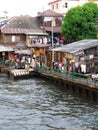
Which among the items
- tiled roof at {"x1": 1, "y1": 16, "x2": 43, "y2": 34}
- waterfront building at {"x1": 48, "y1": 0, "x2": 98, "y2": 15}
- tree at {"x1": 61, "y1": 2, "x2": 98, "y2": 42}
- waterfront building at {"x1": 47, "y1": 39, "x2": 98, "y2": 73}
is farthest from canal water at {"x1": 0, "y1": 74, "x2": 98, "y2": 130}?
waterfront building at {"x1": 48, "y1": 0, "x2": 98, "y2": 15}

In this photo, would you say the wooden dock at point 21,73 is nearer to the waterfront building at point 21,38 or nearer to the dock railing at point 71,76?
the dock railing at point 71,76

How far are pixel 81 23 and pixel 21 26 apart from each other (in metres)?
12.7

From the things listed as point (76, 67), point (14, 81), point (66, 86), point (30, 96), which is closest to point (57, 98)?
point (30, 96)

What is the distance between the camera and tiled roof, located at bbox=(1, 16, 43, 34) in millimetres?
68250

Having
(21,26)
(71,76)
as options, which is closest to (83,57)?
(71,76)

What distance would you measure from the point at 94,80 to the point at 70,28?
28.5 m

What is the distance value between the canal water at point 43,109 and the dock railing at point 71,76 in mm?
1690

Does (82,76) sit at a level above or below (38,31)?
below

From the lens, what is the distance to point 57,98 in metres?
38.2

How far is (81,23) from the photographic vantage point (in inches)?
2512

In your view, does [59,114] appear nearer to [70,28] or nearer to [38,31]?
[70,28]

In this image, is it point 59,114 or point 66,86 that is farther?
point 66,86

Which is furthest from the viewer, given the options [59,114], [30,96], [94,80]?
[30,96]

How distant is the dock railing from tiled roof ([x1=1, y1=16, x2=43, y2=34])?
53.4 feet
